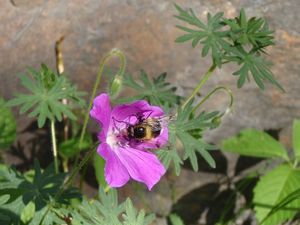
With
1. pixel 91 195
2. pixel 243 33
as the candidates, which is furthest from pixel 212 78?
pixel 91 195

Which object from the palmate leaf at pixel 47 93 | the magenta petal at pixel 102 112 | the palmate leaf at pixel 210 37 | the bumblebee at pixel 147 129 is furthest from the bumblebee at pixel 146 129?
the palmate leaf at pixel 47 93

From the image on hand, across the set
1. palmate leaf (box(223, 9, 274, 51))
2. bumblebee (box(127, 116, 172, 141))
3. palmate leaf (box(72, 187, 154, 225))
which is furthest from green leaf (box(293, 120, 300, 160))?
bumblebee (box(127, 116, 172, 141))

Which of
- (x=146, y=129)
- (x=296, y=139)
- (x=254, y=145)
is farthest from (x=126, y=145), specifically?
(x=296, y=139)

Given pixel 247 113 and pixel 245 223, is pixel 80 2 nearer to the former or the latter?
pixel 247 113

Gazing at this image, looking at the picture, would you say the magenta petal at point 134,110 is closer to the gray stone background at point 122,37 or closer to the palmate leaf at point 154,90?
the palmate leaf at point 154,90

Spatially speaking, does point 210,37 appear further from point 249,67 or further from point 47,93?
point 47,93

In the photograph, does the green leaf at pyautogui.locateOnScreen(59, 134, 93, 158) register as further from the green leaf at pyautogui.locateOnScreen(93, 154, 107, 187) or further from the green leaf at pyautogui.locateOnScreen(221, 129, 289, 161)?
the green leaf at pyautogui.locateOnScreen(221, 129, 289, 161)
